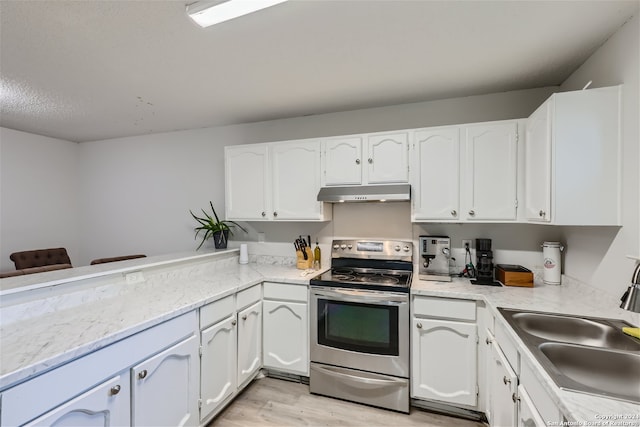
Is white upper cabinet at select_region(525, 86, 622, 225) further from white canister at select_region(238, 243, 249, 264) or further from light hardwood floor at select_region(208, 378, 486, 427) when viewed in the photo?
white canister at select_region(238, 243, 249, 264)

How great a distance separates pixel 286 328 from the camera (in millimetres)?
2357

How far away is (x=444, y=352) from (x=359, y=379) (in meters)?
0.64

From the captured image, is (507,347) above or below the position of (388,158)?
below

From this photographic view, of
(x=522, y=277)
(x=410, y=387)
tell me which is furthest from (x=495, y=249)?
(x=410, y=387)

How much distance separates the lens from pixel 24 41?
166 centimetres

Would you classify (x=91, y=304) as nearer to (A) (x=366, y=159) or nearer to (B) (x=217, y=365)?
(B) (x=217, y=365)

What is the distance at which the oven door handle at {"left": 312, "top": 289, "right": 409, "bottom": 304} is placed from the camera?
2.03 metres

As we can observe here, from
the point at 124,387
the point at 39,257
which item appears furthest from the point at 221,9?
the point at 39,257

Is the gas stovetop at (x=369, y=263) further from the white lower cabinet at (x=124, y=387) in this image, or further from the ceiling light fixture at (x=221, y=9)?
the ceiling light fixture at (x=221, y=9)

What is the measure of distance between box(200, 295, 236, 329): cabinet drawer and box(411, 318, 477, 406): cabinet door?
52.1 inches

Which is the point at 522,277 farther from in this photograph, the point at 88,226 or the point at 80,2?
the point at 88,226

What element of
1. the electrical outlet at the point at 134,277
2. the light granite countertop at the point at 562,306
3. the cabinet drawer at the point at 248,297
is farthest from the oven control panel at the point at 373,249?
the electrical outlet at the point at 134,277

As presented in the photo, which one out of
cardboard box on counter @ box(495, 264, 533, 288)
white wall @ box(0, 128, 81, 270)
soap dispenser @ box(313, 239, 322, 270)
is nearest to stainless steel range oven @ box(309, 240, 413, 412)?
soap dispenser @ box(313, 239, 322, 270)

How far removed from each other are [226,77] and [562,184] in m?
2.31
